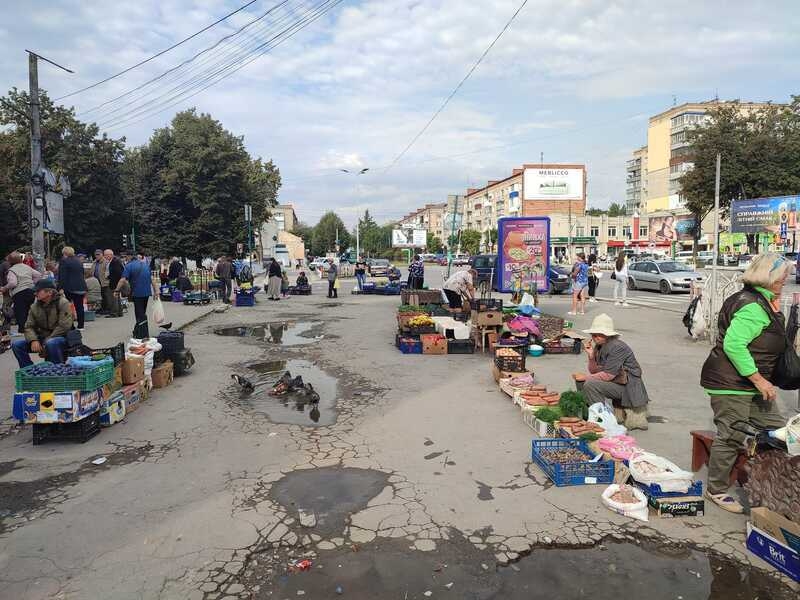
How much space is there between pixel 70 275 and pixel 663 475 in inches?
483

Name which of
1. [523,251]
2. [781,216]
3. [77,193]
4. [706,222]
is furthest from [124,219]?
[706,222]

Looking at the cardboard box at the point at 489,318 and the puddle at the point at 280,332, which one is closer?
the cardboard box at the point at 489,318

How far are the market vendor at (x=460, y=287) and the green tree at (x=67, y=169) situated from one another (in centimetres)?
3010

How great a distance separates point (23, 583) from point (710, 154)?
153 ft

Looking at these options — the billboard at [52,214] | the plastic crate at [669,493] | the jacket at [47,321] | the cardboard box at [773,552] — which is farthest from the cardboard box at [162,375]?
the billboard at [52,214]

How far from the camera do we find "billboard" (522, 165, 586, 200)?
231 ft

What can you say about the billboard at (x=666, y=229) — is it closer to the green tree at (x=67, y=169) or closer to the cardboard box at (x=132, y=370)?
the green tree at (x=67, y=169)

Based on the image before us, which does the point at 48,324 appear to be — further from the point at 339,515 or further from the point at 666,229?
the point at 666,229

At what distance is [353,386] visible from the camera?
344 inches

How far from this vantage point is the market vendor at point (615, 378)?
6129mm

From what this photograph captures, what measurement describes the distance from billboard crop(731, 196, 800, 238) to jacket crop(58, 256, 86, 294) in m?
37.1

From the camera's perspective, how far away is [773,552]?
3617 mm

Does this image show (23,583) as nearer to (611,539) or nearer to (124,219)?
(611,539)

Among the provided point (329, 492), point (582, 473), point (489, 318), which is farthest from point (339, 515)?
point (489, 318)
